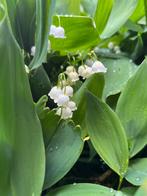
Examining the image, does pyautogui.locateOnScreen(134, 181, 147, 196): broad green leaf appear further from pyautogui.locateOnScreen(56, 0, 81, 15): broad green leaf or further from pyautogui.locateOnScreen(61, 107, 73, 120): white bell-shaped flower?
pyautogui.locateOnScreen(56, 0, 81, 15): broad green leaf

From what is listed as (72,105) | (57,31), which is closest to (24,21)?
(57,31)

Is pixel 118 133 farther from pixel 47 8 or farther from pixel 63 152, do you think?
pixel 47 8

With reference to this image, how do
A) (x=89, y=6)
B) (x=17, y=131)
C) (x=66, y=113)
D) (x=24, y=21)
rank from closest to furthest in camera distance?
(x=17, y=131) < (x=66, y=113) < (x=24, y=21) < (x=89, y=6)

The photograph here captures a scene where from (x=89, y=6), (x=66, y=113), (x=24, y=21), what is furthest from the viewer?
(x=89, y=6)

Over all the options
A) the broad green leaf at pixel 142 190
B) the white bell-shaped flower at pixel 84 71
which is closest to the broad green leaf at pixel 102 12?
the white bell-shaped flower at pixel 84 71

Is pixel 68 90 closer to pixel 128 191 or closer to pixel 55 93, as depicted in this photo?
pixel 55 93

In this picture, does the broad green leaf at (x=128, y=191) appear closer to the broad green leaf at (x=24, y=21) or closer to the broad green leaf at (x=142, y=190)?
the broad green leaf at (x=142, y=190)

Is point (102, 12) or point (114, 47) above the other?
point (102, 12)
